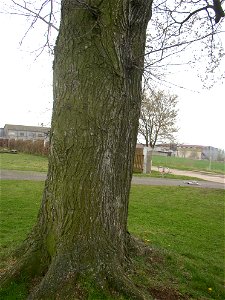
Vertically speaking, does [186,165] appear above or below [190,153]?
below

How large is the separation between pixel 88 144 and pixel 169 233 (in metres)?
4.46

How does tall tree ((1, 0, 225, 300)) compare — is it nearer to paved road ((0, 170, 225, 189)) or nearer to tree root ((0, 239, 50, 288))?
tree root ((0, 239, 50, 288))

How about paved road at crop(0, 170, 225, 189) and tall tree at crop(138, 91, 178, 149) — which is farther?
tall tree at crop(138, 91, 178, 149)

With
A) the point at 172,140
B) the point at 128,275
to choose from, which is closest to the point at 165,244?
the point at 128,275

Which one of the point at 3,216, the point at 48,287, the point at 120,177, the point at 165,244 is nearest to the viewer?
the point at 48,287

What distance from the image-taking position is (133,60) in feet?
12.3

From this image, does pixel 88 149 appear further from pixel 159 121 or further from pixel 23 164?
pixel 159 121

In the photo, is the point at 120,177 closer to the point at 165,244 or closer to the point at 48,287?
the point at 48,287

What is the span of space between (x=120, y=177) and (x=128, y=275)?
1070 mm

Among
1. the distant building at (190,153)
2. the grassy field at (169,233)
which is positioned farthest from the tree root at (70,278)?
the distant building at (190,153)

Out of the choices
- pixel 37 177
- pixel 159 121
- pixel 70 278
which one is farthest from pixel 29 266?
pixel 159 121

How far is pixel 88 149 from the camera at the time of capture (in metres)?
3.46

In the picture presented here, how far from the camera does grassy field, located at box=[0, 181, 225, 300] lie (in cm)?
421

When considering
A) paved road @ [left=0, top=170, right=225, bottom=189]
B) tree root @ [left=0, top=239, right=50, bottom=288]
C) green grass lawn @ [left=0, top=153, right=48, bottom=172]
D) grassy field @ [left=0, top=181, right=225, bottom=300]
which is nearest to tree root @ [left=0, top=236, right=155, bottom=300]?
tree root @ [left=0, top=239, right=50, bottom=288]
